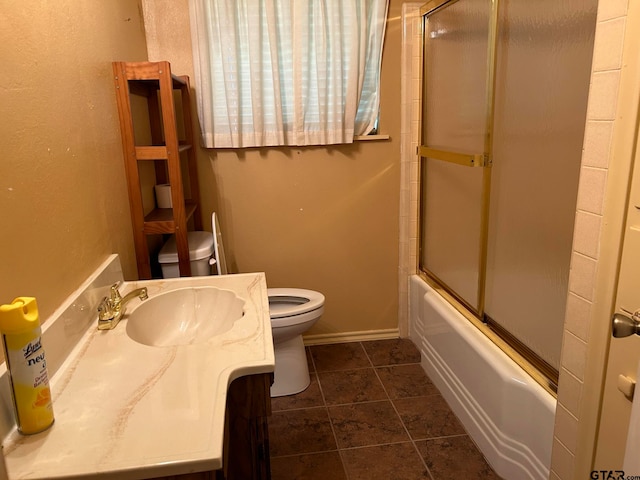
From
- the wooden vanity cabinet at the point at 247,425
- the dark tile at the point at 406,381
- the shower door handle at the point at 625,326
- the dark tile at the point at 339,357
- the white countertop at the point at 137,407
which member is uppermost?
the shower door handle at the point at 625,326

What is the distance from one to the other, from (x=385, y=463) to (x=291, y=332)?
70cm

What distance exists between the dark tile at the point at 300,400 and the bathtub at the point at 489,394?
583mm

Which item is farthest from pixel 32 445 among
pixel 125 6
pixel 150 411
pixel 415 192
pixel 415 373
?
pixel 415 192

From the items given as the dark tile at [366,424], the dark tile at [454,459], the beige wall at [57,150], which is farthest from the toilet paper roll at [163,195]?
the dark tile at [454,459]

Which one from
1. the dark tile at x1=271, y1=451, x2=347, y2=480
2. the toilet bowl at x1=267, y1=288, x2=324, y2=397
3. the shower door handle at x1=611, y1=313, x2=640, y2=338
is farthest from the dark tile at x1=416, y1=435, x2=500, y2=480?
the shower door handle at x1=611, y1=313, x2=640, y2=338

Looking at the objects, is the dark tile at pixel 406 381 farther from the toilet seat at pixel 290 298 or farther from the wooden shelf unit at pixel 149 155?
the wooden shelf unit at pixel 149 155

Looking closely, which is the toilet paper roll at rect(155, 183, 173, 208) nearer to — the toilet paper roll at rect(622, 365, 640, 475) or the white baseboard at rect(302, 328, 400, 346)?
the white baseboard at rect(302, 328, 400, 346)

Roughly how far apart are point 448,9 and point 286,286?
5.32ft

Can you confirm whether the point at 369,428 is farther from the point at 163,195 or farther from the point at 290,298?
the point at 163,195

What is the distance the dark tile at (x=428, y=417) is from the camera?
7.00ft

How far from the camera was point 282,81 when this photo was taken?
2.54 metres

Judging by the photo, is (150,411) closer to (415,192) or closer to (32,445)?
(32,445)

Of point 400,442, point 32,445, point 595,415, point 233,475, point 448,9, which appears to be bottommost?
point 400,442

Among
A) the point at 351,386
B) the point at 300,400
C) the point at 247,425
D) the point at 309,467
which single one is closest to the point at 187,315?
the point at 247,425
